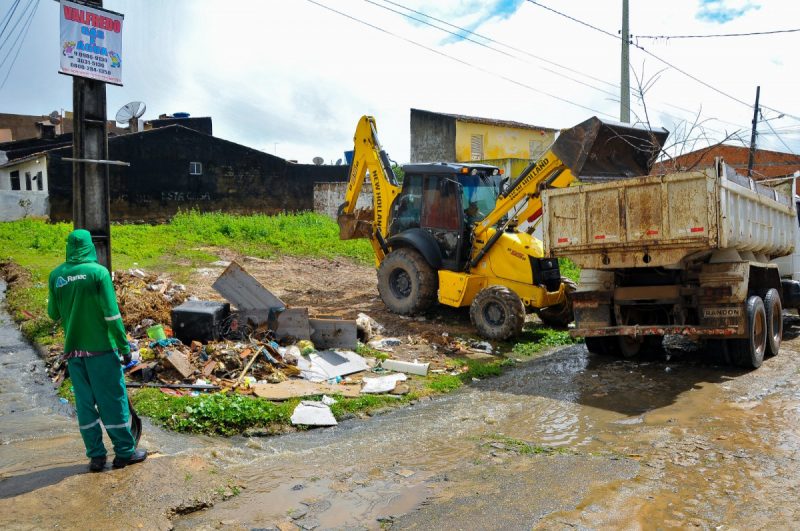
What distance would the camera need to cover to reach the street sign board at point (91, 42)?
816cm

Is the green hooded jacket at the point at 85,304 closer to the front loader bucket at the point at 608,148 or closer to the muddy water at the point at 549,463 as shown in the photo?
the muddy water at the point at 549,463

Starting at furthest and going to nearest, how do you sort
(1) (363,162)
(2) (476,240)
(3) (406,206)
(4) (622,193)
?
(1) (363,162) → (3) (406,206) → (2) (476,240) → (4) (622,193)

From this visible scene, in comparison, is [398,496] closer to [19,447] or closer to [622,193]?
[19,447]

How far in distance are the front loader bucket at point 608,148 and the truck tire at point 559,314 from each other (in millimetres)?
2177

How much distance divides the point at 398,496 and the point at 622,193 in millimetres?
5133

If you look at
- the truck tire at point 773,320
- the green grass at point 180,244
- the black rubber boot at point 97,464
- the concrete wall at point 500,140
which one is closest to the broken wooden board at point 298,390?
the black rubber boot at point 97,464

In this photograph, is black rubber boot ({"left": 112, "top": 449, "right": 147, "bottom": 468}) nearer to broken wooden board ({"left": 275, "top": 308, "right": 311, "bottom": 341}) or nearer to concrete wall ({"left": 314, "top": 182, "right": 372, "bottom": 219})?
broken wooden board ({"left": 275, "top": 308, "right": 311, "bottom": 341})

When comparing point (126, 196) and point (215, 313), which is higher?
point (126, 196)

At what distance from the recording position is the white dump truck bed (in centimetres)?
758

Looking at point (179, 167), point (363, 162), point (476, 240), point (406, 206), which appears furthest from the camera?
point (179, 167)

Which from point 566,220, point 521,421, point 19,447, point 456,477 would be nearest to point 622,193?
point 566,220

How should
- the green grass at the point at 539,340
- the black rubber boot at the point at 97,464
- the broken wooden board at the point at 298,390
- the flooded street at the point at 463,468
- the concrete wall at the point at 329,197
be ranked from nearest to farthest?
the flooded street at the point at 463,468 → the black rubber boot at the point at 97,464 → the broken wooden board at the point at 298,390 → the green grass at the point at 539,340 → the concrete wall at the point at 329,197

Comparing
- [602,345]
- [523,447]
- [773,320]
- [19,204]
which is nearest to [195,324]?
[523,447]

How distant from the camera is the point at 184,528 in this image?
14.3 ft
